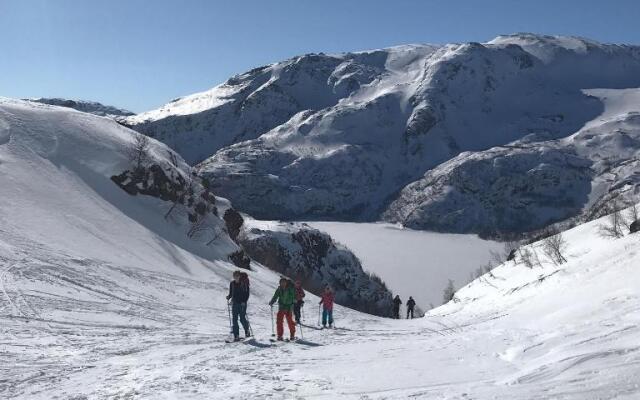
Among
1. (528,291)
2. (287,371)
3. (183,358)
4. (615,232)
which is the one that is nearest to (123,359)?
(183,358)

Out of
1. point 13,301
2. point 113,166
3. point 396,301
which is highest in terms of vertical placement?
point 113,166

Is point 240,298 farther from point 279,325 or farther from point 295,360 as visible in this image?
point 295,360

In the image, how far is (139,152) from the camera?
168 feet

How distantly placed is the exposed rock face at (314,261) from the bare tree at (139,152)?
86.5 feet

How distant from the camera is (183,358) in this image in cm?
1342

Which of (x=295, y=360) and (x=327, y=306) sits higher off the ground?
(x=295, y=360)

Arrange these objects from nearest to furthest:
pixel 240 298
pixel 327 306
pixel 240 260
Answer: pixel 240 298, pixel 327 306, pixel 240 260

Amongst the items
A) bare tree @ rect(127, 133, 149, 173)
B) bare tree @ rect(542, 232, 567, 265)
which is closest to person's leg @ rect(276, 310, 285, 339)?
bare tree @ rect(542, 232, 567, 265)

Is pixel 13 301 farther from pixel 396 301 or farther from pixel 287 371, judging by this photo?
pixel 396 301

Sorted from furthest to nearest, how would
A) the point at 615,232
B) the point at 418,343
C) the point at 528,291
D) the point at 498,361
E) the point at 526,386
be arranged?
the point at 615,232 < the point at 528,291 < the point at 418,343 < the point at 498,361 < the point at 526,386

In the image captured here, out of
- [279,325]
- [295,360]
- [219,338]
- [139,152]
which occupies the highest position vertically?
[139,152]

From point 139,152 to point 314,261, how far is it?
40027 millimetres

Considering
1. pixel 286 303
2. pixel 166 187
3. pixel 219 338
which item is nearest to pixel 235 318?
pixel 219 338

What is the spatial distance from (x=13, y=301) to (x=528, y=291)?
68.6 ft
